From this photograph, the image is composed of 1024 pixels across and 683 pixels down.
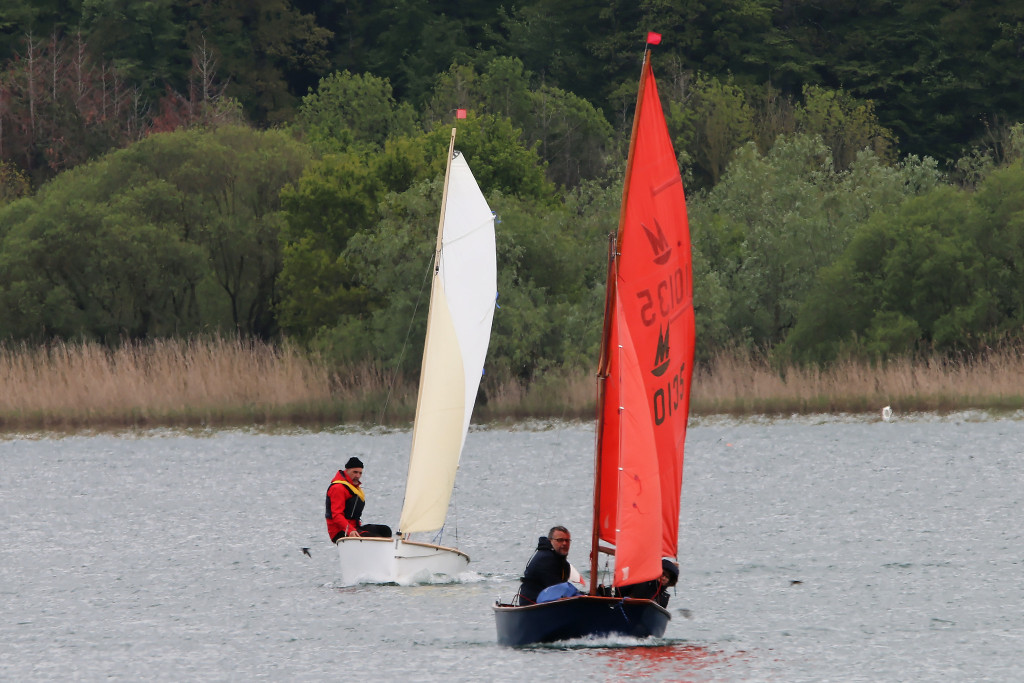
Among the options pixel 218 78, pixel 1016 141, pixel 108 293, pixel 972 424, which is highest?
pixel 218 78

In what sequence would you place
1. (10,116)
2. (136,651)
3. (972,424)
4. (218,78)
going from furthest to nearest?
(218,78)
(10,116)
(972,424)
(136,651)

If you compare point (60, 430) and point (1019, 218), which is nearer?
point (60, 430)

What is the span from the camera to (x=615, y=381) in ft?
60.1

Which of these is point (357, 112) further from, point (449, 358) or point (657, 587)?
point (657, 587)

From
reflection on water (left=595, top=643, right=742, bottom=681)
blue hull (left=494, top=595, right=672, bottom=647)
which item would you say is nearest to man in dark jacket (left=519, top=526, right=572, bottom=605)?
blue hull (left=494, top=595, right=672, bottom=647)

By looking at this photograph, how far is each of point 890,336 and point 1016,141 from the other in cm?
1311

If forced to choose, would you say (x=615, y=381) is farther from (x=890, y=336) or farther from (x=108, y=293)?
(x=108, y=293)

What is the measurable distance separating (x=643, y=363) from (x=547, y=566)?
2.31 meters

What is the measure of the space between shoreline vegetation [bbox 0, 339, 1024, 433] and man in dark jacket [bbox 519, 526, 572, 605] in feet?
81.9

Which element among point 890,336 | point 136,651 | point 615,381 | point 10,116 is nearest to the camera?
point 615,381

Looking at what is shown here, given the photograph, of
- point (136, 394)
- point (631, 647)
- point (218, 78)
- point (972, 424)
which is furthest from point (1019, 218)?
point (218, 78)


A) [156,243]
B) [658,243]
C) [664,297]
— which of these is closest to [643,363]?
[664,297]

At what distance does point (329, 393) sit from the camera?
146 feet

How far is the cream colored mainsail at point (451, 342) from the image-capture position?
23.9 m
